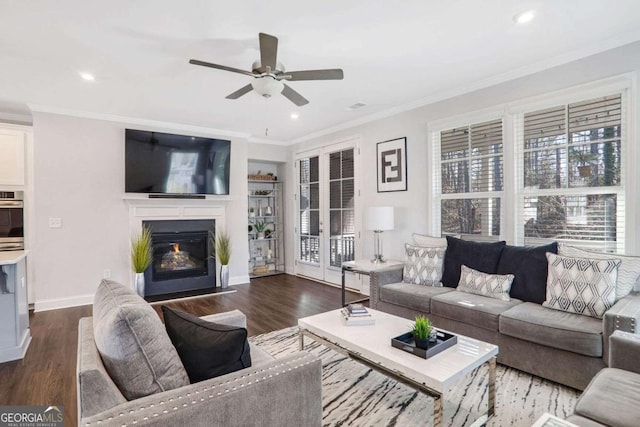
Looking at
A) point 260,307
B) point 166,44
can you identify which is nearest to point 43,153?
point 166,44

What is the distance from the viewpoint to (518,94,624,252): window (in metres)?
2.82

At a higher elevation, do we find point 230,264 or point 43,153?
point 43,153

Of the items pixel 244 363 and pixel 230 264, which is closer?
pixel 244 363

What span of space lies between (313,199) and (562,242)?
3889 millimetres

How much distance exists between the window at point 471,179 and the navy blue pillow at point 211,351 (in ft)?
10.5

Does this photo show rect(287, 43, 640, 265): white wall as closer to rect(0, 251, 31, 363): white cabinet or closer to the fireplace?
the fireplace

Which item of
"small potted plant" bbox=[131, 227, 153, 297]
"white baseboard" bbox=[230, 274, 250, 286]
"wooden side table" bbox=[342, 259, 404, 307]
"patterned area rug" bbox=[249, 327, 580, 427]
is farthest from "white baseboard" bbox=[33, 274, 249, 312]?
"patterned area rug" bbox=[249, 327, 580, 427]

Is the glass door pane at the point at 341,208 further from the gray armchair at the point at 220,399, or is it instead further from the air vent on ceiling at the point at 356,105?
the gray armchair at the point at 220,399

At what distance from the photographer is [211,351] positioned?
1.27 meters

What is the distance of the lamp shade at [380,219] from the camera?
4.17 meters

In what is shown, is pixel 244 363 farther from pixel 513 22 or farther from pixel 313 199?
pixel 313 199

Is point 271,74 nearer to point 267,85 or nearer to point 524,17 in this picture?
point 267,85

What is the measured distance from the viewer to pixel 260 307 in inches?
172

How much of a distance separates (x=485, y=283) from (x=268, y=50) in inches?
107
